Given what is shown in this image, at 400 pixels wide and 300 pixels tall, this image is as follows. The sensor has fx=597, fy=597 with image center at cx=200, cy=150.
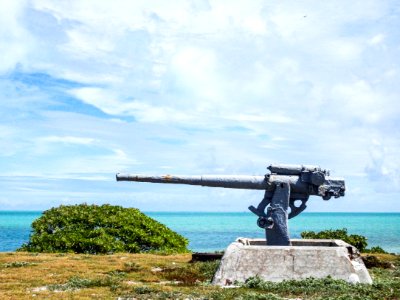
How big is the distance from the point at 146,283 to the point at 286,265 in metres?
3.29

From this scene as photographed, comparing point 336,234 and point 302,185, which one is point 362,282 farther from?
point 336,234

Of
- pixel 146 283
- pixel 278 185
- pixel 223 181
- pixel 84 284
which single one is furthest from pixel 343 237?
pixel 84 284

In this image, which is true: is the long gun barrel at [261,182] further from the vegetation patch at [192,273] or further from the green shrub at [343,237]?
the green shrub at [343,237]

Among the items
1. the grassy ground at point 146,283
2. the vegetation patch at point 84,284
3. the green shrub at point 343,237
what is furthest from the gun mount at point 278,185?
the green shrub at point 343,237

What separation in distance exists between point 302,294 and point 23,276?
7292 millimetres

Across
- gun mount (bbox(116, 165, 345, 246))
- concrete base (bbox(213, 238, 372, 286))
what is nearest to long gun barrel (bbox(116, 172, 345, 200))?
gun mount (bbox(116, 165, 345, 246))

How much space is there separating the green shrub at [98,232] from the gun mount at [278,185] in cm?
857

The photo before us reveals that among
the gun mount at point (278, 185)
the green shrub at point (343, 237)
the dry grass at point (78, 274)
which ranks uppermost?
the gun mount at point (278, 185)

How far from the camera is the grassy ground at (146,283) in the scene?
467 inches

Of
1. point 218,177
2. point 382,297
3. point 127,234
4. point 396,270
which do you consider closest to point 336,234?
point 396,270

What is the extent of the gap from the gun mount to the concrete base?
134 cm

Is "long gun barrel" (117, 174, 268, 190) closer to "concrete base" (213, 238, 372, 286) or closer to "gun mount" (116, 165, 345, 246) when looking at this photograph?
"gun mount" (116, 165, 345, 246)

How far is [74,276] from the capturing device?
15.0 meters

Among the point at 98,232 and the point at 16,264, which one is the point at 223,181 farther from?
the point at 98,232
